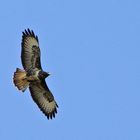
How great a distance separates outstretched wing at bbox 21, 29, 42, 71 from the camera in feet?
68.0

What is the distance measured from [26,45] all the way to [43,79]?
4.34 feet

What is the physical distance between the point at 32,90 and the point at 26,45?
154cm

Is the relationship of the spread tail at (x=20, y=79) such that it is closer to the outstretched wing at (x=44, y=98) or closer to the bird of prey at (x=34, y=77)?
the bird of prey at (x=34, y=77)

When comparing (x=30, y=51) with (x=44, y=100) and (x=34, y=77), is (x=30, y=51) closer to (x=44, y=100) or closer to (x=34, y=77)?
(x=34, y=77)

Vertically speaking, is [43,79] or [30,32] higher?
[30,32]

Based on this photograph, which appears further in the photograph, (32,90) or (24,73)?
(32,90)

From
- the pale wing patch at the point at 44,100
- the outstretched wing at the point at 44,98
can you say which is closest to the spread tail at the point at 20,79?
the outstretched wing at the point at 44,98

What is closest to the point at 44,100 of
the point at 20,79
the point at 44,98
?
the point at 44,98

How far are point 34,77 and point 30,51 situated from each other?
1055 millimetres

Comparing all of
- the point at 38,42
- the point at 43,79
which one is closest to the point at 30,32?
the point at 38,42

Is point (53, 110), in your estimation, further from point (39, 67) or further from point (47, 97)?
point (39, 67)

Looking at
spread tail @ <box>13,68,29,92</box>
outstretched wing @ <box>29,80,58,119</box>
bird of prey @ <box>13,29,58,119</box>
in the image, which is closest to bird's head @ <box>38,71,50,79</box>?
bird of prey @ <box>13,29,58,119</box>

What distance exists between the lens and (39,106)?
71.6 ft

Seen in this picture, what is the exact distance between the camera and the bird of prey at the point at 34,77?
65.9 feet
